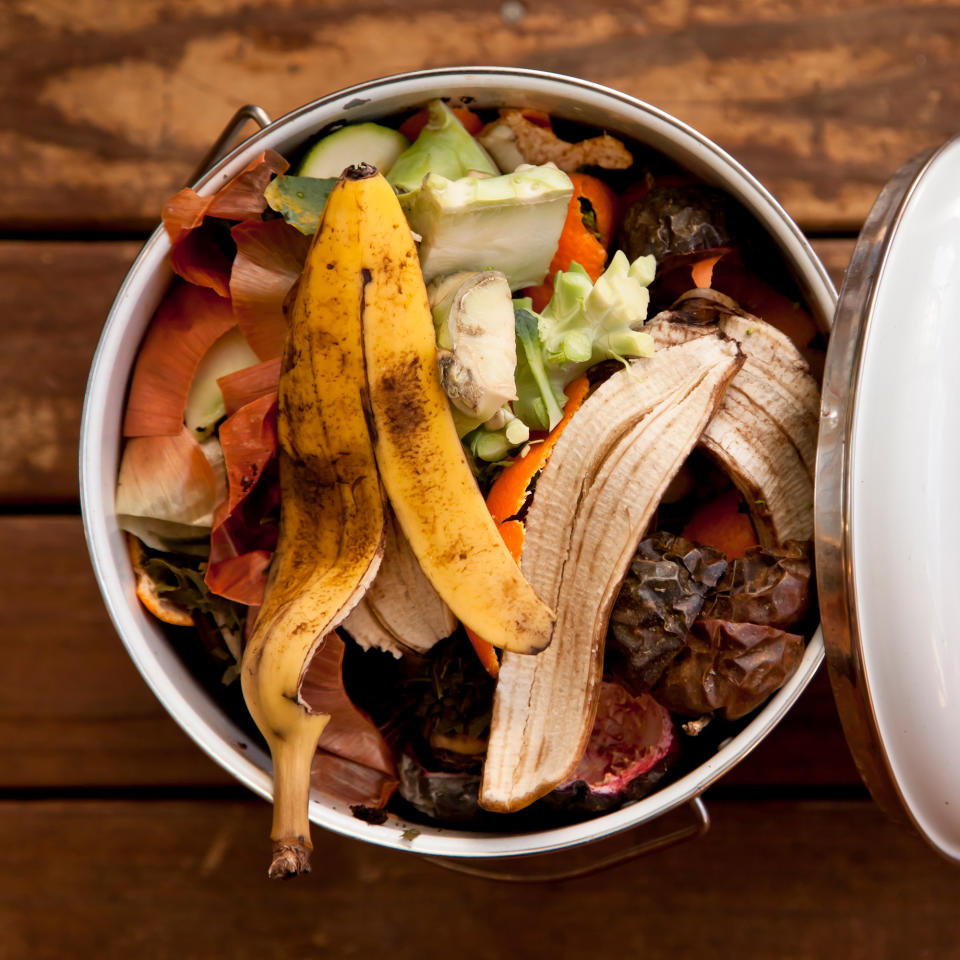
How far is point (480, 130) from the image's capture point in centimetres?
57

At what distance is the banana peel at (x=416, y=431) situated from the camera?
0.45m

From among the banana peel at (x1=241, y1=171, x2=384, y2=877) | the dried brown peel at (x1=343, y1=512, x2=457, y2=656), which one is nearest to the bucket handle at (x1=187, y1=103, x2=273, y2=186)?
the banana peel at (x1=241, y1=171, x2=384, y2=877)

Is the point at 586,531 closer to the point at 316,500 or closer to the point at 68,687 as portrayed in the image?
the point at 316,500

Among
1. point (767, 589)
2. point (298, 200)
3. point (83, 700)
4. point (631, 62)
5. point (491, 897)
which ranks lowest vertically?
point (491, 897)

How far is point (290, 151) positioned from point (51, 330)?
29 cm

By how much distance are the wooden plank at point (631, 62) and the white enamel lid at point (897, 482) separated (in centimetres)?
25

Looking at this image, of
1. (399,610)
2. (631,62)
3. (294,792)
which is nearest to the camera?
(294,792)

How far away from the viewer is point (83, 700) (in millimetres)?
721

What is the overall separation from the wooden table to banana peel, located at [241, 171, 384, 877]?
0.99 ft

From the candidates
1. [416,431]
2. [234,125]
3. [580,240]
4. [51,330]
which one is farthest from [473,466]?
[51,330]

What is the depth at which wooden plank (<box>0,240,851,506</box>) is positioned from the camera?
0.71m

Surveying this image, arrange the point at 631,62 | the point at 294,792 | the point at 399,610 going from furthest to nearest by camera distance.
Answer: the point at 631,62 < the point at 399,610 < the point at 294,792

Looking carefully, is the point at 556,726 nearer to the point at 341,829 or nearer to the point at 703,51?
the point at 341,829

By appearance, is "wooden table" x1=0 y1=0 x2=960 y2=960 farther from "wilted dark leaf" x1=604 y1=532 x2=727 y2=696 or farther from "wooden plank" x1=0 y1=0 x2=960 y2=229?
"wilted dark leaf" x1=604 y1=532 x2=727 y2=696
